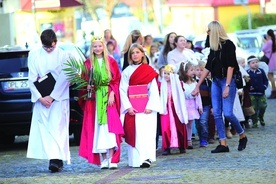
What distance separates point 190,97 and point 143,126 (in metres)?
2.48

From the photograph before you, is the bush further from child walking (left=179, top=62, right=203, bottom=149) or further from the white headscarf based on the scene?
the white headscarf

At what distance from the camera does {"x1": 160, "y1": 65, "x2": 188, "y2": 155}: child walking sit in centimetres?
1555

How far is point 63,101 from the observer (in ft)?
45.8

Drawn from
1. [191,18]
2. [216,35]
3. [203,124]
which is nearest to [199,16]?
[191,18]

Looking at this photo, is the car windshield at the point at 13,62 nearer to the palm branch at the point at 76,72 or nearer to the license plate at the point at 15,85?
the license plate at the point at 15,85

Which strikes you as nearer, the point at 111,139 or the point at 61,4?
the point at 111,139

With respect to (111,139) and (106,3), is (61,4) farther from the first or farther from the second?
(106,3)

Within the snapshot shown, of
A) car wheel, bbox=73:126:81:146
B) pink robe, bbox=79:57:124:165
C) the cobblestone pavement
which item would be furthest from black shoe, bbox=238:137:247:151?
car wheel, bbox=73:126:81:146

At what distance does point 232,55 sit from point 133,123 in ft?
6.06

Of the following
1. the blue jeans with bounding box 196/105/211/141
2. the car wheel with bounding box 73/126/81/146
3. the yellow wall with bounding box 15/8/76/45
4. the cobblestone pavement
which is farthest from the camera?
the yellow wall with bounding box 15/8/76/45

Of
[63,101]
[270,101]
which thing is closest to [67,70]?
[63,101]

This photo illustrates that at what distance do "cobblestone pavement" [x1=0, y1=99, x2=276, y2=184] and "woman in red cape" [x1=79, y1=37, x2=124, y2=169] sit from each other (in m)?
0.22

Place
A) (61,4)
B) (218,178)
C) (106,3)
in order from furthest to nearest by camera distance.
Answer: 1. (106,3)
2. (61,4)
3. (218,178)

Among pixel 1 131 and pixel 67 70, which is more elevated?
pixel 67 70
